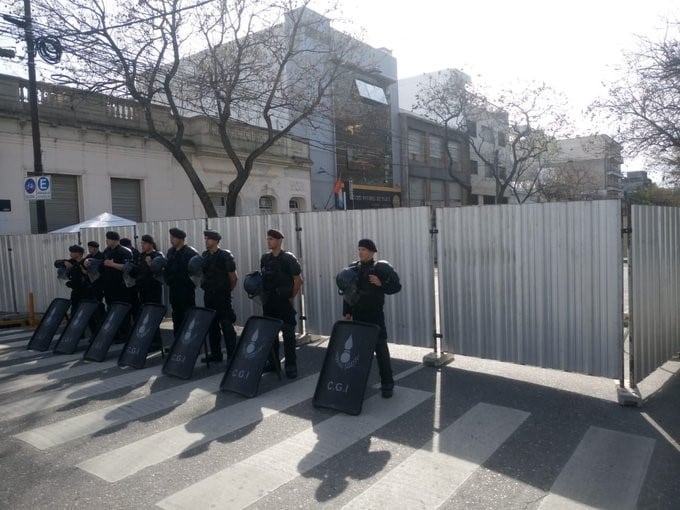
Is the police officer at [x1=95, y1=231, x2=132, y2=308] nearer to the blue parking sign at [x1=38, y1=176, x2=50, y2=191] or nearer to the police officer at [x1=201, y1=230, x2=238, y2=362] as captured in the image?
the police officer at [x1=201, y1=230, x2=238, y2=362]

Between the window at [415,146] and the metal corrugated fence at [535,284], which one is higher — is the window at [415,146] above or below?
above

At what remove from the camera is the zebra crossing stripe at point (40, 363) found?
7910 mm

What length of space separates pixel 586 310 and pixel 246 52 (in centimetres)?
1412

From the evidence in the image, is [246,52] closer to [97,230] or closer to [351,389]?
[97,230]

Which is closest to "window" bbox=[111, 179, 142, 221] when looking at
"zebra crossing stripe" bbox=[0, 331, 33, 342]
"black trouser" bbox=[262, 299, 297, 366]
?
"zebra crossing stripe" bbox=[0, 331, 33, 342]

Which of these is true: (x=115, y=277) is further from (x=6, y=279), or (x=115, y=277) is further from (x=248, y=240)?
(x=6, y=279)

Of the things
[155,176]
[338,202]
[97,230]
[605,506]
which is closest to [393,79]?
[338,202]

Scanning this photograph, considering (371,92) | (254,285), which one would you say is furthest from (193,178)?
(371,92)

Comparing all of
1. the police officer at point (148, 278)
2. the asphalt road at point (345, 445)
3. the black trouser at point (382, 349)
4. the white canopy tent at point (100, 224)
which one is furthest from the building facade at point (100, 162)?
the black trouser at point (382, 349)

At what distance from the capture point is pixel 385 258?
786cm

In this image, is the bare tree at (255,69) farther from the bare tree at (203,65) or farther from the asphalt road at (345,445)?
the asphalt road at (345,445)

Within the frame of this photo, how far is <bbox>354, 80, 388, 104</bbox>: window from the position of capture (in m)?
34.5

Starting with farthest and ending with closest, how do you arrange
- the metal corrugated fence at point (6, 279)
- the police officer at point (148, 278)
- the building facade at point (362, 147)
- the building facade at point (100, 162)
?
the building facade at point (362, 147) → the building facade at point (100, 162) → the metal corrugated fence at point (6, 279) → the police officer at point (148, 278)

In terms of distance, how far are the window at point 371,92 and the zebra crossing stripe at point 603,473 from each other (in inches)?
1228
